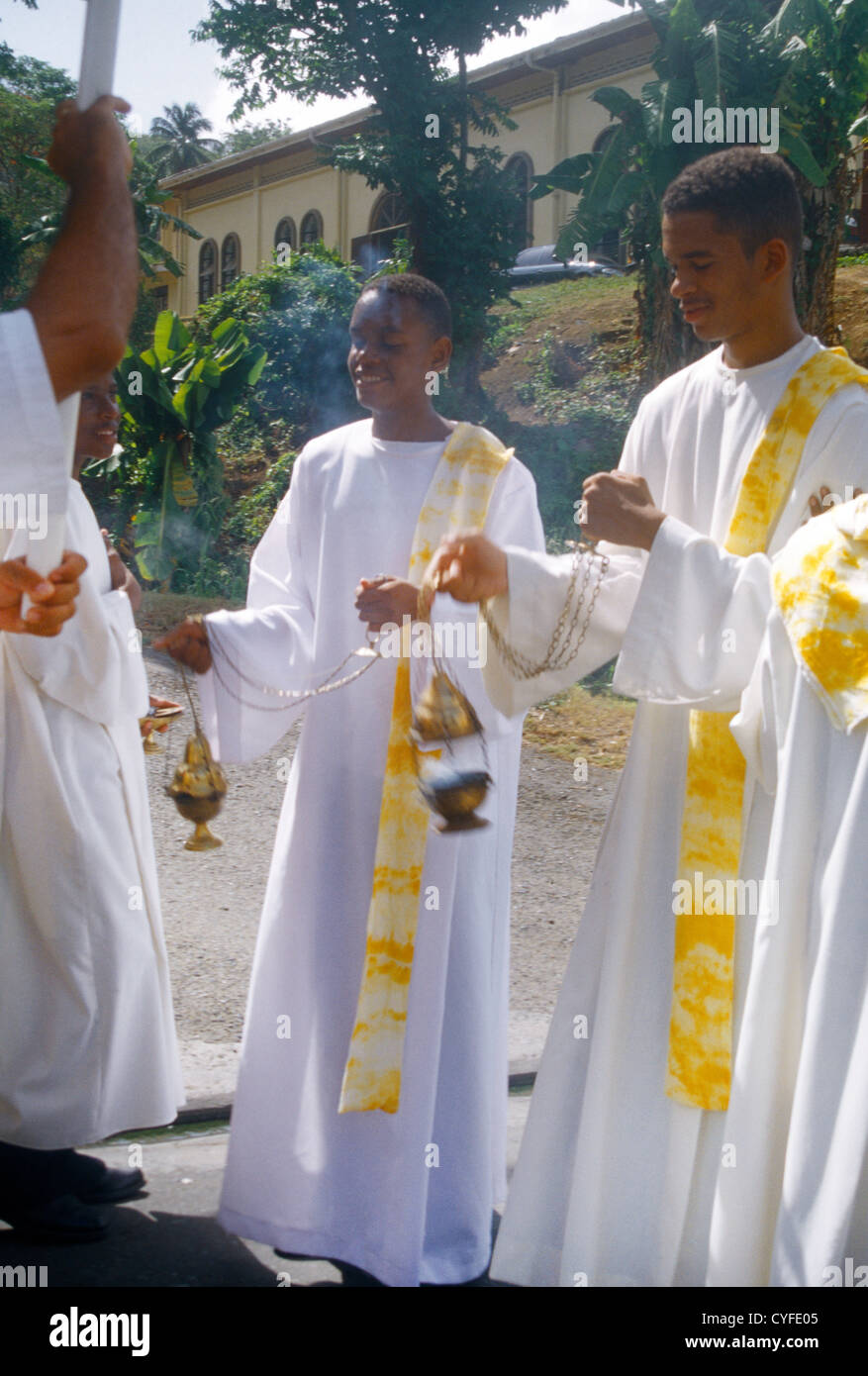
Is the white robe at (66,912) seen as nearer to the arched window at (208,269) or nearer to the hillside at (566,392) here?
the hillside at (566,392)

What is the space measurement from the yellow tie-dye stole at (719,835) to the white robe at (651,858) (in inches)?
1.2

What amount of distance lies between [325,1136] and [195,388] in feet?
37.6

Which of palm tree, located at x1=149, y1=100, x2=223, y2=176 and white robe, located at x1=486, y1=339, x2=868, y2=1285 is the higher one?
palm tree, located at x1=149, y1=100, x2=223, y2=176

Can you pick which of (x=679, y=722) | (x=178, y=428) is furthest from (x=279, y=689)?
(x=178, y=428)

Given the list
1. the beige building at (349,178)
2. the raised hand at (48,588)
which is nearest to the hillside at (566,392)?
the beige building at (349,178)

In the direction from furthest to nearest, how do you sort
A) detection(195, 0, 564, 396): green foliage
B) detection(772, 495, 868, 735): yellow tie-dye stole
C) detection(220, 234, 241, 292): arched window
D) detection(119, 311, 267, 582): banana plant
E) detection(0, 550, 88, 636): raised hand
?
detection(220, 234, 241, 292): arched window < detection(195, 0, 564, 396): green foliage < detection(119, 311, 267, 582): banana plant < detection(772, 495, 868, 735): yellow tie-dye stole < detection(0, 550, 88, 636): raised hand

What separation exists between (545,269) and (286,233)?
4.77 m

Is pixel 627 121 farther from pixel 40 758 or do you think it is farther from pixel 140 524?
pixel 40 758

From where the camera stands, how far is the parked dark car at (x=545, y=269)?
22734 millimetres

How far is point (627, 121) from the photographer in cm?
1291

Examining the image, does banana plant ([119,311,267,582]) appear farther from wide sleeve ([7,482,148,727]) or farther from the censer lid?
the censer lid

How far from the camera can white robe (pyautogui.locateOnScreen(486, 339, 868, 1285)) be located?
100.0 inches

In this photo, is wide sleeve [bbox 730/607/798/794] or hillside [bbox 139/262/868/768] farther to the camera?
hillside [bbox 139/262/868/768]

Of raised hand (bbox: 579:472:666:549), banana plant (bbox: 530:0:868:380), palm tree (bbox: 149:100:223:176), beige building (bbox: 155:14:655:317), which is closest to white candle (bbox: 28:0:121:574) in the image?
raised hand (bbox: 579:472:666:549)
